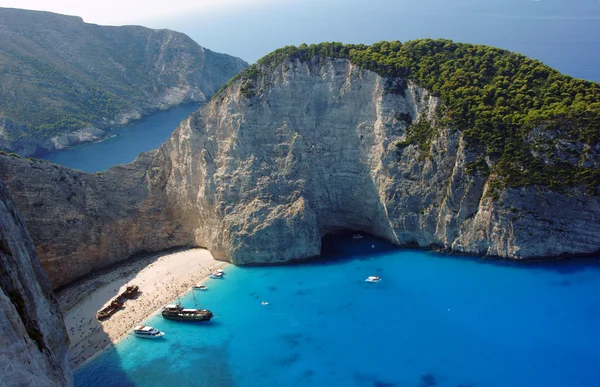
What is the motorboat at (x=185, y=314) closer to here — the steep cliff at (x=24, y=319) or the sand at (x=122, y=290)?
the sand at (x=122, y=290)

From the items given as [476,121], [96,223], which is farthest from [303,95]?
[96,223]

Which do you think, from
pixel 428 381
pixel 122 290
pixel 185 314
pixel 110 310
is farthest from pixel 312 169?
pixel 428 381

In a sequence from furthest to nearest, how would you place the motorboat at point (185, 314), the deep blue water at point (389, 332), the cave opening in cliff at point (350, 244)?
the cave opening in cliff at point (350, 244), the motorboat at point (185, 314), the deep blue water at point (389, 332)

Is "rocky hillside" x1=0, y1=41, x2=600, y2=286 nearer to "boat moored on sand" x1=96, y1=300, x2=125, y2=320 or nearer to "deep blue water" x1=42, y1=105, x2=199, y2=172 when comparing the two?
"boat moored on sand" x1=96, y1=300, x2=125, y2=320

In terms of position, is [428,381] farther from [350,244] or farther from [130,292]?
[130,292]

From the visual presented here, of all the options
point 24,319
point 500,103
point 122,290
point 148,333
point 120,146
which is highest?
point 500,103

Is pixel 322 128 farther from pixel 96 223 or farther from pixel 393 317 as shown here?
pixel 96 223

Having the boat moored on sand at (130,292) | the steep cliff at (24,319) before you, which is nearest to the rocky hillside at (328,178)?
the boat moored on sand at (130,292)
